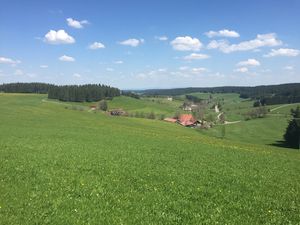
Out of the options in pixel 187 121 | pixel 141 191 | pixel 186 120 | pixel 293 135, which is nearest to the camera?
pixel 141 191

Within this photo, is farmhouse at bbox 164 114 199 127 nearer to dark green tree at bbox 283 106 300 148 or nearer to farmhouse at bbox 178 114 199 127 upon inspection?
farmhouse at bbox 178 114 199 127

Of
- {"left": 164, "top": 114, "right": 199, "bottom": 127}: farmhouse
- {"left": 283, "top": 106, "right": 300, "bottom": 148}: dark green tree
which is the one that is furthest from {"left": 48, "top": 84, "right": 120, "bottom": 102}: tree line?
{"left": 283, "top": 106, "right": 300, "bottom": 148}: dark green tree

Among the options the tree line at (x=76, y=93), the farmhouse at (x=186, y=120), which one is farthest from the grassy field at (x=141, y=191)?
the tree line at (x=76, y=93)

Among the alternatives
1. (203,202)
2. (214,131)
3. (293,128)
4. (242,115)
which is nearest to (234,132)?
(214,131)

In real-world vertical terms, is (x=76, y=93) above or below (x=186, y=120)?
above

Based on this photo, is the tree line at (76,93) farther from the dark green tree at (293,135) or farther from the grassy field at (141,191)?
the grassy field at (141,191)

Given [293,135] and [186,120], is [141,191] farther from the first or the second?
[186,120]

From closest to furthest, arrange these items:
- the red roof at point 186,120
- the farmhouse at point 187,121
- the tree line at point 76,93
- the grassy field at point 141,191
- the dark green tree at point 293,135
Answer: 1. the grassy field at point 141,191
2. the dark green tree at point 293,135
3. the farmhouse at point 187,121
4. the red roof at point 186,120
5. the tree line at point 76,93

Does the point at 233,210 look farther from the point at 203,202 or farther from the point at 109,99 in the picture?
the point at 109,99

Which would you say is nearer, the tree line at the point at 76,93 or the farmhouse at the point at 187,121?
the farmhouse at the point at 187,121

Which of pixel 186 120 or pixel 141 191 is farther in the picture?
pixel 186 120

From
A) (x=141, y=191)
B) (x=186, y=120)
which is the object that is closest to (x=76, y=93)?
(x=186, y=120)

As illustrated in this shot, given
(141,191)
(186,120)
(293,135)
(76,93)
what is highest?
(76,93)

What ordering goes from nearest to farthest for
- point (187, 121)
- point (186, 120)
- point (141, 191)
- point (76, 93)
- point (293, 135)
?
point (141, 191) < point (293, 135) < point (187, 121) < point (186, 120) < point (76, 93)
